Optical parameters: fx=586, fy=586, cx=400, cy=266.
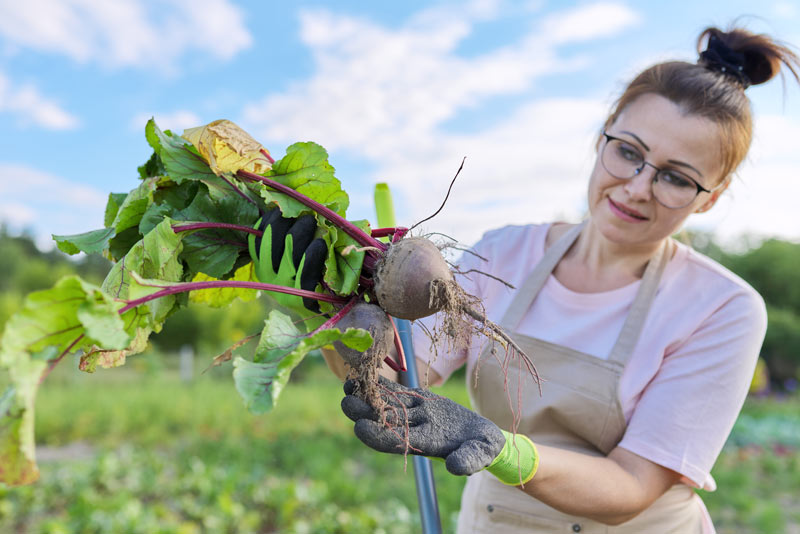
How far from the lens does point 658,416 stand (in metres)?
1.57

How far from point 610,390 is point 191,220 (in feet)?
4.02

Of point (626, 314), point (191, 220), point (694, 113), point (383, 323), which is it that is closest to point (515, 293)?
point (626, 314)

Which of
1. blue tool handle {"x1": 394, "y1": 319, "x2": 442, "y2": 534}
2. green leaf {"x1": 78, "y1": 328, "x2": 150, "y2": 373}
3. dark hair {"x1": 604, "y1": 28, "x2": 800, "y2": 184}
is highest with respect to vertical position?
dark hair {"x1": 604, "y1": 28, "x2": 800, "y2": 184}

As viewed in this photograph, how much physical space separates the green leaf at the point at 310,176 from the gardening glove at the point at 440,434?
40cm

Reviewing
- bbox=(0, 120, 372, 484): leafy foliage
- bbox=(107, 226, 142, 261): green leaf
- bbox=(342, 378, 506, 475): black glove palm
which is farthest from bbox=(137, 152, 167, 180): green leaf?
bbox=(342, 378, 506, 475): black glove palm

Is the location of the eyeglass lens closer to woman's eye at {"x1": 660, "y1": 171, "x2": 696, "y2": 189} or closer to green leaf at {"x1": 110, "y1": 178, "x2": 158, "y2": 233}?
woman's eye at {"x1": 660, "y1": 171, "x2": 696, "y2": 189}

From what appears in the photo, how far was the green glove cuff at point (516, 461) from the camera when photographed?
1.27m

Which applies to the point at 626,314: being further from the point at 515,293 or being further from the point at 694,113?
the point at 694,113

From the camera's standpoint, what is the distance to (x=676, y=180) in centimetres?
162

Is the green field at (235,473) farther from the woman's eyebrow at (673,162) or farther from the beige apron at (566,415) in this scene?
the woman's eyebrow at (673,162)

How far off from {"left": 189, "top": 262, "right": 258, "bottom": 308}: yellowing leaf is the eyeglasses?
1.03 m

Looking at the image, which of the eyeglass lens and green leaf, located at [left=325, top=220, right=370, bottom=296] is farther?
the eyeglass lens

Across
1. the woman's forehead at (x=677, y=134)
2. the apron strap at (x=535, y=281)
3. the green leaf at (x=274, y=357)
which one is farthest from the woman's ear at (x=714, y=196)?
the green leaf at (x=274, y=357)

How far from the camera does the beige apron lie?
5.55 feet
